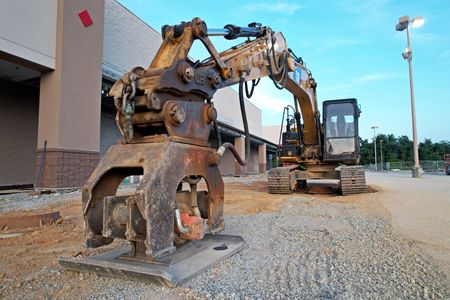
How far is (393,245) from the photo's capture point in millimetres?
3553

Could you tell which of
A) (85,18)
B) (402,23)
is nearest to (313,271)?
(85,18)

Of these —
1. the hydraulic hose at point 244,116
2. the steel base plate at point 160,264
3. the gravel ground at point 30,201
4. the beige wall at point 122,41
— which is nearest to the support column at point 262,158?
the beige wall at point 122,41

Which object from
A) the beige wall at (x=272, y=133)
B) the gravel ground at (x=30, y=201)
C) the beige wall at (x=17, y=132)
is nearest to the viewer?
the gravel ground at (x=30, y=201)

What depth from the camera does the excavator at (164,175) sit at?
235cm

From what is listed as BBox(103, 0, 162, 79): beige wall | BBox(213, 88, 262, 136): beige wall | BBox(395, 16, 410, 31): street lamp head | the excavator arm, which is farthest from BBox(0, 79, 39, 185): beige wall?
BBox(395, 16, 410, 31): street lamp head

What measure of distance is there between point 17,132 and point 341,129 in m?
11.9

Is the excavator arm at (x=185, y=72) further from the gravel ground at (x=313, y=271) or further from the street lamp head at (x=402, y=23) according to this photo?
the street lamp head at (x=402, y=23)

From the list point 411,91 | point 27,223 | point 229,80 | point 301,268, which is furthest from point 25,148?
point 411,91

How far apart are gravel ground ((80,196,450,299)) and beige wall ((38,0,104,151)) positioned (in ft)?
26.0

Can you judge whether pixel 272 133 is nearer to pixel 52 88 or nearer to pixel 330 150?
pixel 330 150

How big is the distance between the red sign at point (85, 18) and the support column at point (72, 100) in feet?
0.13

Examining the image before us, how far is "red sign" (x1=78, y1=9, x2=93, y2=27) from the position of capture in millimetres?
10734

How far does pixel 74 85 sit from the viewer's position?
1048 centimetres

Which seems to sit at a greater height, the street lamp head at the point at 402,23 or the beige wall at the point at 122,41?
the street lamp head at the point at 402,23
